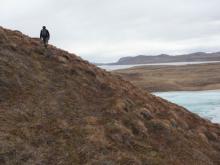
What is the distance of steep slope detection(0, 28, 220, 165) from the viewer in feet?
58.2

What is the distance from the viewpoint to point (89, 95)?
24266 millimetres

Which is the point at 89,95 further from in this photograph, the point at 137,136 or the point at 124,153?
the point at 124,153

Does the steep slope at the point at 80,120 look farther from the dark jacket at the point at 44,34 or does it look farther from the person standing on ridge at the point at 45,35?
the dark jacket at the point at 44,34

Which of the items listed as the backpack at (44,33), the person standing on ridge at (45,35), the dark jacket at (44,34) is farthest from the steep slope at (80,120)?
the backpack at (44,33)

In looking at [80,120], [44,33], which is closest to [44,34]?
[44,33]

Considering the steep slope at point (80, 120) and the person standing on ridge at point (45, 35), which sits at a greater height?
the person standing on ridge at point (45, 35)

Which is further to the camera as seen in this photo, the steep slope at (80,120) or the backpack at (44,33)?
the backpack at (44,33)

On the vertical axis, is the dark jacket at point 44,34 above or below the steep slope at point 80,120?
above

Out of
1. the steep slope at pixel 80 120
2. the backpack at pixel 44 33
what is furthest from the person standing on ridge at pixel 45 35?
the steep slope at pixel 80 120

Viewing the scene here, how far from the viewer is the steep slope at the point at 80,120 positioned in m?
17.8

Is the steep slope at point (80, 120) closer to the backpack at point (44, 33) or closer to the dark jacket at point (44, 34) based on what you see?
the dark jacket at point (44, 34)

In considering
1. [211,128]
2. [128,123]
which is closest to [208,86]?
[211,128]

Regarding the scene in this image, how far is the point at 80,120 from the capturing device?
20.7 meters

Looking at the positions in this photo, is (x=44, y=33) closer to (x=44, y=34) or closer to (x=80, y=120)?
(x=44, y=34)
